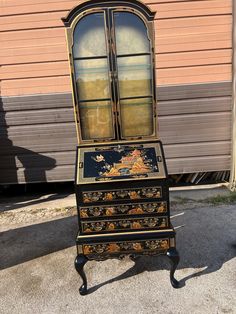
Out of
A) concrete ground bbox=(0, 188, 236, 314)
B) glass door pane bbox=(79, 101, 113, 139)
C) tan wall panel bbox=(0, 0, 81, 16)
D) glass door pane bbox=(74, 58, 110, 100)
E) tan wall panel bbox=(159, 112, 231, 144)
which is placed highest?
tan wall panel bbox=(0, 0, 81, 16)

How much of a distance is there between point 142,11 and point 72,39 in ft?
2.28

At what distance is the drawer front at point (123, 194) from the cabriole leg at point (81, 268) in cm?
53

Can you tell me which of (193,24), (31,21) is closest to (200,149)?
(193,24)

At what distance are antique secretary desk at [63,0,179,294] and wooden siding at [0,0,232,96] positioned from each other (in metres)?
2.11

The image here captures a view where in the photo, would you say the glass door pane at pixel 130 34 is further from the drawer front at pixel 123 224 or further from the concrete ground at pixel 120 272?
the concrete ground at pixel 120 272

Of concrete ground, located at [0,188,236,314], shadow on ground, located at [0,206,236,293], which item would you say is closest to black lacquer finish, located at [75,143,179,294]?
concrete ground, located at [0,188,236,314]

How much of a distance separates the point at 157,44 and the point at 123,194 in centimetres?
301

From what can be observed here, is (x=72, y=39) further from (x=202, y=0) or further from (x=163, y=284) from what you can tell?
(x=202, y=0)

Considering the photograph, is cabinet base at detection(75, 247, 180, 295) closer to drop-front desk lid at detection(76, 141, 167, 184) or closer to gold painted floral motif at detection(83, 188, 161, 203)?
gold painted floral motif at detection(83, 188, 161, 203)

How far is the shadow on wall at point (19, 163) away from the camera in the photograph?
5.44 metres

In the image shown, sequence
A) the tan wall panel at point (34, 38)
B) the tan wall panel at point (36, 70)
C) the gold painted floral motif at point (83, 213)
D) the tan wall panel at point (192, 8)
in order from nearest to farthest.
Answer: the gold painted floral motif at point (83, 213), the tan wall panel at point (192, 8), the tan wall panel at point (34, 38), the tan wall panel at point (36, 70)

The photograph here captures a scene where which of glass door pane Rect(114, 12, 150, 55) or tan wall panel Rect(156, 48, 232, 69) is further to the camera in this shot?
tan wall panel Rect(156, 48, 232, 69)

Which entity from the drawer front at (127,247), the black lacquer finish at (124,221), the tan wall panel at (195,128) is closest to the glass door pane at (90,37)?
the black lacquer finish at (124,221)

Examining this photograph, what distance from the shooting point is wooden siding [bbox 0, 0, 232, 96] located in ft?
16.4
